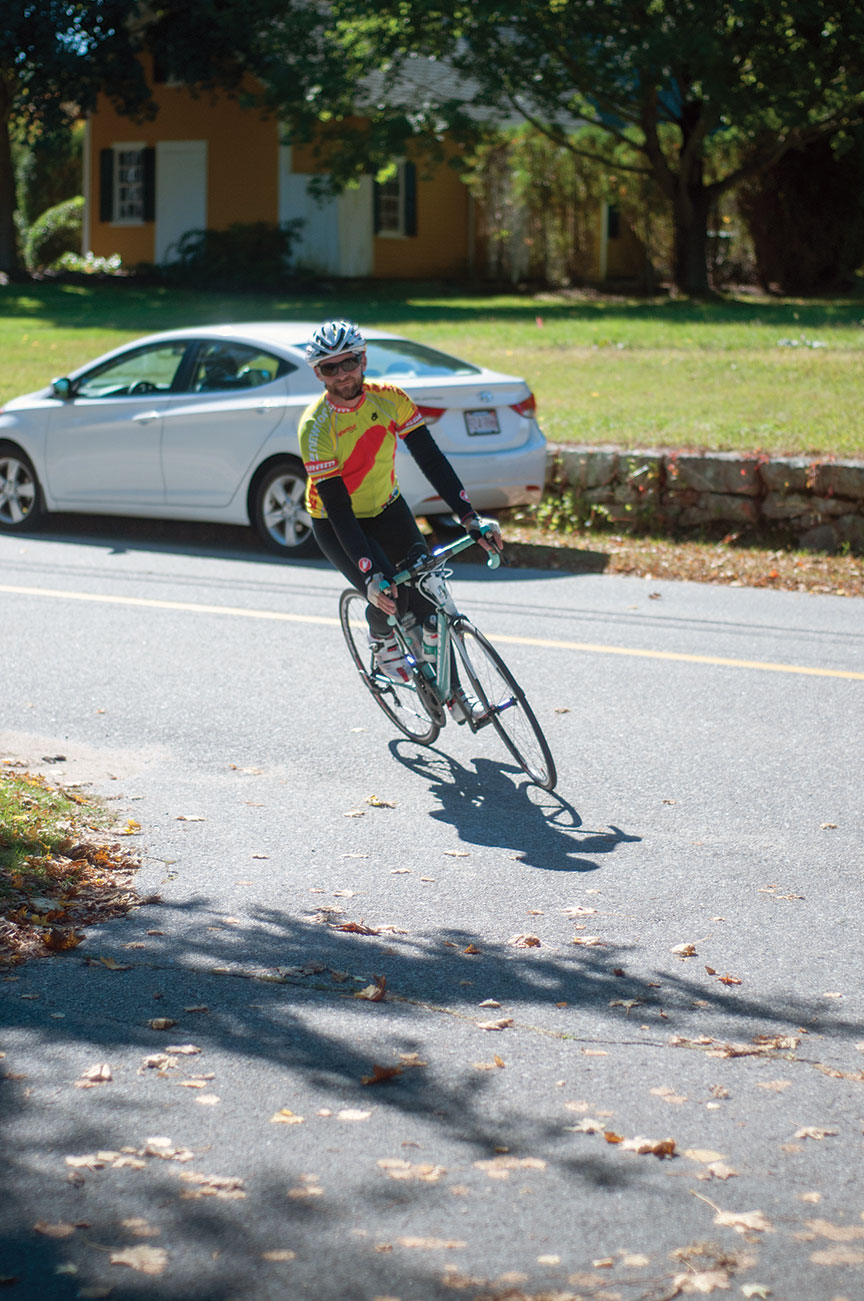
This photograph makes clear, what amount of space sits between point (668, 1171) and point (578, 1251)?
0.40 metres

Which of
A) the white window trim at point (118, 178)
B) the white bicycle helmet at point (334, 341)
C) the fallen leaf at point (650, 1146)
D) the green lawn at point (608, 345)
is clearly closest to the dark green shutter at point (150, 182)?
the white window trim at point (118, 178)

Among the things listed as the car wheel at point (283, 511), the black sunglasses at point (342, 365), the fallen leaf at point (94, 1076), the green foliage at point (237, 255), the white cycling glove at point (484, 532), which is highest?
the green foliage at point (237, 255)

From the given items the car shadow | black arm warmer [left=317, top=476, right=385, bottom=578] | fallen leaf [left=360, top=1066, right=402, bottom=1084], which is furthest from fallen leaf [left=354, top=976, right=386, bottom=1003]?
the car shadow

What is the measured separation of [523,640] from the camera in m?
8.77

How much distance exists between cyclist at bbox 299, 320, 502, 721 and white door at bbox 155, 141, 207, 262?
28686mm

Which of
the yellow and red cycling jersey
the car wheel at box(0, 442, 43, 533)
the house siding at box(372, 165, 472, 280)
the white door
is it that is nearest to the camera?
the yellow and red cycling jersey

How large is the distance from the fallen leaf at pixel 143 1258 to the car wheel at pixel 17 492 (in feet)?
33.8

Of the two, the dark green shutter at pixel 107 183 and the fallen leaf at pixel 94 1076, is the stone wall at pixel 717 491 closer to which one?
the fallen leaf at pixel 94 1076

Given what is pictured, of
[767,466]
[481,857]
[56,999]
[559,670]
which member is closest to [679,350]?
[767,466]

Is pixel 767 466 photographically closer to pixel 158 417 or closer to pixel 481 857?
pixel 158 417

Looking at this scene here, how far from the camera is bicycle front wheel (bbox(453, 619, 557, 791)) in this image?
616 cm

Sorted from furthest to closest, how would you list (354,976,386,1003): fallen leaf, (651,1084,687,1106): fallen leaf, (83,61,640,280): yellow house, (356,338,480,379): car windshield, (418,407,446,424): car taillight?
(83,61,640,280): yellow house, (356,338,480,379): car windshield, (418,407,446,424): car taillight, (354,976,386,1003): fallen leaf, (651,1084,687,1106): fallen leaf

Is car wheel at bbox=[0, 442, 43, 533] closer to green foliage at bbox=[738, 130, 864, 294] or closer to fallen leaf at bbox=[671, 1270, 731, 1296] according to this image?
fallen leaf at bbox=[671, 1270, 731, 1296]

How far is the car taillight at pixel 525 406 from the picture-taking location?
11.5m
